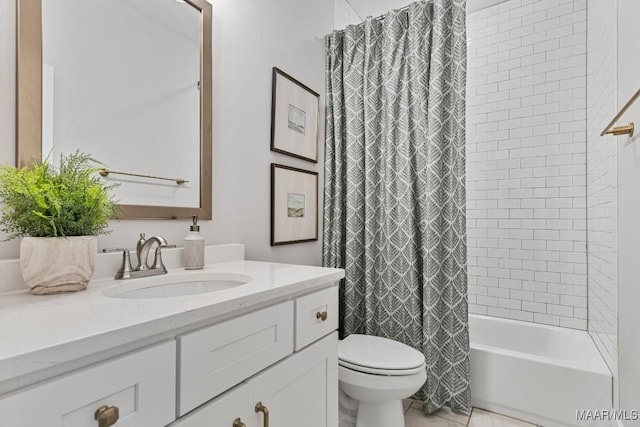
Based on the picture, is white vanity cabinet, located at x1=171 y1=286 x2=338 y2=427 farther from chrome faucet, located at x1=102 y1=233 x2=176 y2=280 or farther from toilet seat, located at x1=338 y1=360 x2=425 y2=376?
chrome faucet, located at x1=102 y1=233 x2=176 y2=280

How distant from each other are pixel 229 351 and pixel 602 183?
207 centimetres

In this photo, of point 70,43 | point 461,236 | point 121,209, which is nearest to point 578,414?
point 461,236

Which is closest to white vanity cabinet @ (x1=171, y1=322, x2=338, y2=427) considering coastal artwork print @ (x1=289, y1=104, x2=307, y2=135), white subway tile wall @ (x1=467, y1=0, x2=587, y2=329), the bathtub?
the bathtub

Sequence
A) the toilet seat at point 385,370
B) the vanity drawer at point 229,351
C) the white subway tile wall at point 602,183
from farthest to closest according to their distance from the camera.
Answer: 1. the white subway tile wall at point 602,183
2. the toilet seat at point 385,370
3. the vanity drawer at point 229,351

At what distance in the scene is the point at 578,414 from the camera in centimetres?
165

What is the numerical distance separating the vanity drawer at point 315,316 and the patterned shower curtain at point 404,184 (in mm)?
826

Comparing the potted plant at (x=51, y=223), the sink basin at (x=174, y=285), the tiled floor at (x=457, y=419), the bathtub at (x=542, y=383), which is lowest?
the tiled floor at (x=457, y=419)

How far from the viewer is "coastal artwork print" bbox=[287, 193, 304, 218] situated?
1.92 meters

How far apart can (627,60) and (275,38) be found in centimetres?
160

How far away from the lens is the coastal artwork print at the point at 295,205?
1.92m

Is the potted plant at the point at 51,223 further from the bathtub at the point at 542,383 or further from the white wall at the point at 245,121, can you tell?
the bathtub at the point at 542,383

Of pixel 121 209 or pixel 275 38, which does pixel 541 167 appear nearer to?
pixel 275 38

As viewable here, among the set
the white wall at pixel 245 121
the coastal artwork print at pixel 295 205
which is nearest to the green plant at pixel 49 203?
the white wall at pixel 245 121

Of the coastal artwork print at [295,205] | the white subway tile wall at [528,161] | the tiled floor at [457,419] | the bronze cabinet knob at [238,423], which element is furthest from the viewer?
the white subway tile wall at [528,161]
